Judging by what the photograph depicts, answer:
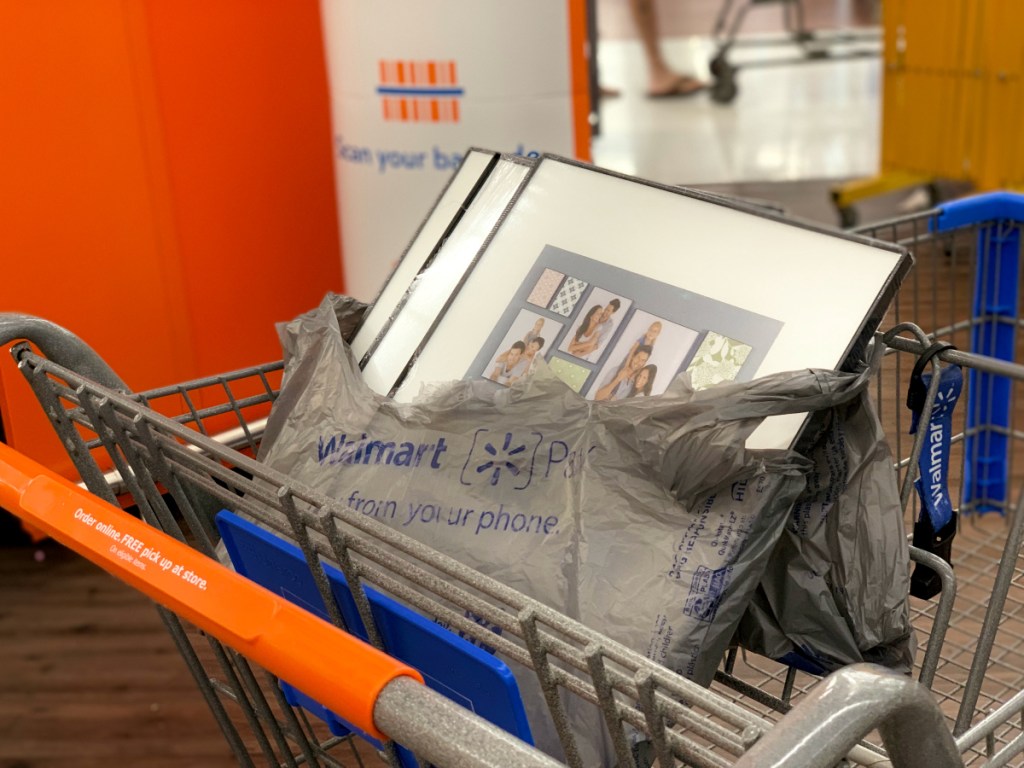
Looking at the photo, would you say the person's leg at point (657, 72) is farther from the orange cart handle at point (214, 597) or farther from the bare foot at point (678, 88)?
the orange cart handle at point (214, 597)

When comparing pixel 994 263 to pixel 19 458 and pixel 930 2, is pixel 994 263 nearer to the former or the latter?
pixel 19 458

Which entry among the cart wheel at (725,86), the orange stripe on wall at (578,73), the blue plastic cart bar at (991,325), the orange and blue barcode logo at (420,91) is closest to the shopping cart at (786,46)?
the cart wheel at (725,86)

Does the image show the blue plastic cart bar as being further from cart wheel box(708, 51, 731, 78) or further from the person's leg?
the person's leg

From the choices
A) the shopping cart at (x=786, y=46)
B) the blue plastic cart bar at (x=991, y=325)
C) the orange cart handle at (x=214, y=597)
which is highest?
the orange cart handle at (x=214, y=597)

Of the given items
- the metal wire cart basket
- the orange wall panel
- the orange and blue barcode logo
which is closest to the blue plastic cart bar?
the metal wire cart basket

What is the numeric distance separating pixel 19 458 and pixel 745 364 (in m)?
0.68

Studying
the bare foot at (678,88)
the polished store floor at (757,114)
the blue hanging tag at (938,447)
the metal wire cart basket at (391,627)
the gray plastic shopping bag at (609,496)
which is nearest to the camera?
the metal wire cart basket at (391,627)

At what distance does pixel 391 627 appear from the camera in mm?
982

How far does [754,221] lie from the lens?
1212 mm

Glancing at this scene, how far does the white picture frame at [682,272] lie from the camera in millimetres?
1107

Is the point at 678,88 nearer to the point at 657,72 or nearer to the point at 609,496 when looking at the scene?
the point at 657,72

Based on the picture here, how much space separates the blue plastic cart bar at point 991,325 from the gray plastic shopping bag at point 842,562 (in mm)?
779

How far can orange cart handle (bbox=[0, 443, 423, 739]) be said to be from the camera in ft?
2.40

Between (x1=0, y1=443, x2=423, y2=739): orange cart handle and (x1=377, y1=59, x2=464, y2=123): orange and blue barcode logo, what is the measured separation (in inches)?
69.7
